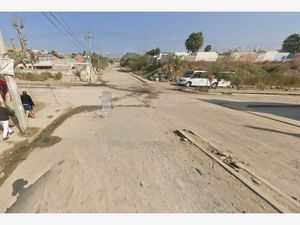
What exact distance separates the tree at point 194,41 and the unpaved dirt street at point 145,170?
2065 inches

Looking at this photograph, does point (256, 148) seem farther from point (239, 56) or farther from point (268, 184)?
point (239, 56)

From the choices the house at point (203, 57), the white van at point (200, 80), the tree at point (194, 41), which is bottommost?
the white van at point (200, 80)

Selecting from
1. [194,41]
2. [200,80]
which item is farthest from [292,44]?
[200,80]

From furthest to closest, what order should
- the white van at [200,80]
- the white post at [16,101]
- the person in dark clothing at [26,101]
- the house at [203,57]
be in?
the house at [203,57], the white van at [200,80], the person in dark clothing at [26,101], the white post at [16,101]

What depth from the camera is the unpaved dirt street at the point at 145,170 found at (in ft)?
10.6

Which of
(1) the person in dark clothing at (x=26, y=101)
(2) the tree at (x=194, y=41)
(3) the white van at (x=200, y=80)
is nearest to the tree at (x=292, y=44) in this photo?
(2) the tree at (x=194, y=41)

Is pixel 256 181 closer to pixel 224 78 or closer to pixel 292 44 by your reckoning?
pixel 224 78

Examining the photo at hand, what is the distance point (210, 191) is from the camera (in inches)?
143

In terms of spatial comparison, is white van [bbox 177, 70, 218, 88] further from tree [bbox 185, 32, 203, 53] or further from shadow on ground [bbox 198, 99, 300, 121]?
tree [bbox 185, 32, 203, 53]

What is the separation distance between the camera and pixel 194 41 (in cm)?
5525

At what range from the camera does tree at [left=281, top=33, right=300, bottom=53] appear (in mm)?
61500

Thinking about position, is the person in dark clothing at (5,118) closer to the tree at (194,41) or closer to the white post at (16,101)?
the white post at (16,101)

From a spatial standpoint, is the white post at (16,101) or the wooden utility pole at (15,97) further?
the white post at (16,101)

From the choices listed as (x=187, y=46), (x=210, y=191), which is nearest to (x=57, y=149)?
(x=210, y=191)
